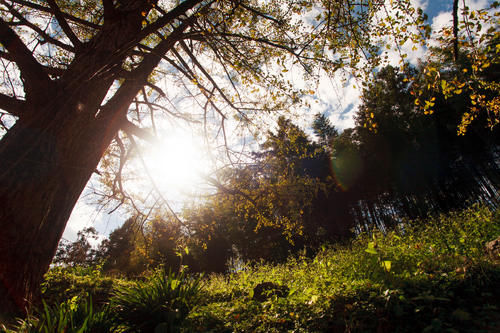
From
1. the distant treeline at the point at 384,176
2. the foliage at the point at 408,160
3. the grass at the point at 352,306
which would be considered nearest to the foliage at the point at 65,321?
the grass at the point at 352,306

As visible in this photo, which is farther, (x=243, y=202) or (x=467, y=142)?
(x=467, y=142)

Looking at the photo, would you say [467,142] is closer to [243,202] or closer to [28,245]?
[243,202]

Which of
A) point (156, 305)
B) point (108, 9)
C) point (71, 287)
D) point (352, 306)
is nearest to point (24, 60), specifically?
point (108, 9)

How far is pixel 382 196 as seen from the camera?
21.4 m

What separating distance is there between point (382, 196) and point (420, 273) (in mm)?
21545

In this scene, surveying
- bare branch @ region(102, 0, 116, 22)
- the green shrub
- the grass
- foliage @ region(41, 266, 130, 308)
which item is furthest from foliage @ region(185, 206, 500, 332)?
bare branch @ region(102, 0, 116, 22)

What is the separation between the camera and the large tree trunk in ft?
5.69

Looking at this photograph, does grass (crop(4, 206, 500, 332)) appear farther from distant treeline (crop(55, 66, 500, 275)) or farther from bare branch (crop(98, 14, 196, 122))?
distant treeline (crop(55, 66, 500, 275))

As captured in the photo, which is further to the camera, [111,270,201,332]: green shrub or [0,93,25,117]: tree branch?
[111,270,201,332]: green shrub

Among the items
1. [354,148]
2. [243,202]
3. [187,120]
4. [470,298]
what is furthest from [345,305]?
[354,148]

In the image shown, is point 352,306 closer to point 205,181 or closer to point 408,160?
point 205,181

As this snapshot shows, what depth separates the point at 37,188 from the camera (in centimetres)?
196

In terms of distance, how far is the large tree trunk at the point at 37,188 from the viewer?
68.3 inches

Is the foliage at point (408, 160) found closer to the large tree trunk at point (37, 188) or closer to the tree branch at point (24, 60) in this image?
the large tree trunk at point (37, 188)
